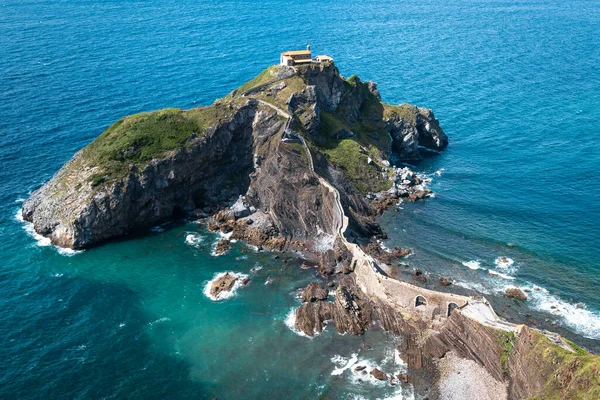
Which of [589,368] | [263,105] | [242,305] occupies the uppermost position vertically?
[263,105]

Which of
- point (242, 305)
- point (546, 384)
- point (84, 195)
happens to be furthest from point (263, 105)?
point (546, 384)

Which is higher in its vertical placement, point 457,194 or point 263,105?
point 263,105

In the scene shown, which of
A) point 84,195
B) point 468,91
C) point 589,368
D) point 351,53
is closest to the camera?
point 589,368

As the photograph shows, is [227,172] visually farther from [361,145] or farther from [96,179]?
[361,145]

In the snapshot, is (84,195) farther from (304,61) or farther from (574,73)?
(574,73)

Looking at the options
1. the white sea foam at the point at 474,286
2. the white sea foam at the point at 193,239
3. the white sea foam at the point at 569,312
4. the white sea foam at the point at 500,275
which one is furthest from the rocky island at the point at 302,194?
the white sea foam at the point at 500,275

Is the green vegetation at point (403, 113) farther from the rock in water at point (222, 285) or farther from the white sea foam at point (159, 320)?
the white sea foam at point (159, 320)
